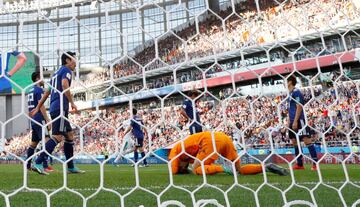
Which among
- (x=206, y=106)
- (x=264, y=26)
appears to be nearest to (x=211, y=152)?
(x=264, y=26)

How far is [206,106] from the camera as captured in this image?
12562 mm

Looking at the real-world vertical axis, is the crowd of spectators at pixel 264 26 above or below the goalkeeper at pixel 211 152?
above

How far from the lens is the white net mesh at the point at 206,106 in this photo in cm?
196

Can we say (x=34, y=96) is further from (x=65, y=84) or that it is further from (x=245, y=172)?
(x=245, y=172)

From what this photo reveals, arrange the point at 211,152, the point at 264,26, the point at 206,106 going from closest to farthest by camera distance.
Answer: the point at 264,26, the point at 211,152, the point at 206,106

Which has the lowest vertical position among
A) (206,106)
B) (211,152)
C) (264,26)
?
(211,152)

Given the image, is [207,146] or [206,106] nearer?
[207,146]

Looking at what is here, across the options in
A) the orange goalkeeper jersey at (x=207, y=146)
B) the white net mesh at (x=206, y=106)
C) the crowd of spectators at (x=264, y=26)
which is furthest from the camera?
the orange goalkeeper jersey at (x=207, y=146)

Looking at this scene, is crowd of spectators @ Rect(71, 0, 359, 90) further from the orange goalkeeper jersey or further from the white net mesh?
the orange goalkeeper jersey

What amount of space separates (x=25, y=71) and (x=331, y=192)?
81.3ft

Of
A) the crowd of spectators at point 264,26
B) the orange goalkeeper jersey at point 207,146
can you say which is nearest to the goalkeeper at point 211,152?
the orange goalkeeper jersey at point 207,146

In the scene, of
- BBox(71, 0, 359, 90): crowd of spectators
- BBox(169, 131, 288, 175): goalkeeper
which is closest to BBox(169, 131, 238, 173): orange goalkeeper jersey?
BBox(169, 131, 288, 175): goalkeeper

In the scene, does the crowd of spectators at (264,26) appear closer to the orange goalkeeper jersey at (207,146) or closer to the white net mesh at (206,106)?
the white net mesh at (206,106)

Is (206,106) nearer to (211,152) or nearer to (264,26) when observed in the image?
(211,152)
